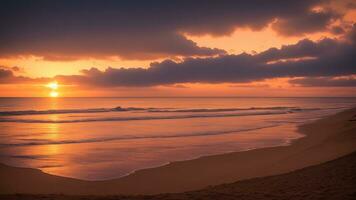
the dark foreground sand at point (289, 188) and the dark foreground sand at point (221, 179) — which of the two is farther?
the dark foreground sand at point (221, 179)

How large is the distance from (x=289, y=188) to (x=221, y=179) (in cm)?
287

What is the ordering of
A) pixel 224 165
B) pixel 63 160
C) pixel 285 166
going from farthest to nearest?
pixel 63 160 < pixel 224 165 < pixel 285 166

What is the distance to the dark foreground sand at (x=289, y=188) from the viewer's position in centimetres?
855

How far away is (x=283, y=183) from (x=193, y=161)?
5.59m

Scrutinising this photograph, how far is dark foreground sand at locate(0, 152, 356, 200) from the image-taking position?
8.55 m

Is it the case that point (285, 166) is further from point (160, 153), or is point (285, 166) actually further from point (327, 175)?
point (160, 153)

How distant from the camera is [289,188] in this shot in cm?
924

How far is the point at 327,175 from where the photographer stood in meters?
10.1

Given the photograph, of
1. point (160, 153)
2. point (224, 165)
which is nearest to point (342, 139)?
point (224, 165)

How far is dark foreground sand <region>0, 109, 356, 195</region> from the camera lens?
9.14m

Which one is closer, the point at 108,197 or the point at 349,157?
the point at 108,197

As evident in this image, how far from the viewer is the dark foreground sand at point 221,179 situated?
9.14 m

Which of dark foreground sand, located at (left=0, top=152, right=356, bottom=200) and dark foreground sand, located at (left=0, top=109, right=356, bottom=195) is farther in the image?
dark foreground sand, located at (left=0, top=109, right=356, bottom=195)

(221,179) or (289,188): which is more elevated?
(289,188)
